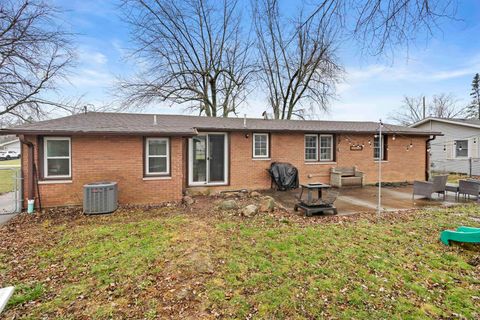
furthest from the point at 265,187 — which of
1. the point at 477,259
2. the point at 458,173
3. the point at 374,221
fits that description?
the point at 458,173

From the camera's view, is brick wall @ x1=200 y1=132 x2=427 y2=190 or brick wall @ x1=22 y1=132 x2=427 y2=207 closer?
brick wall @ x1=22 y1=132 x2=427 y2=207

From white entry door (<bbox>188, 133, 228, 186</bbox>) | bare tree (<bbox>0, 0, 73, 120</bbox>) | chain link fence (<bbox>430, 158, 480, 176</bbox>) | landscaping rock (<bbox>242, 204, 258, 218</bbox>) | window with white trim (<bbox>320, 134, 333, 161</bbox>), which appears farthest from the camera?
chain link fence (<bbox>430, 158, 480, 176</bbox>)

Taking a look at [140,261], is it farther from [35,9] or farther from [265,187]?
[35,9]

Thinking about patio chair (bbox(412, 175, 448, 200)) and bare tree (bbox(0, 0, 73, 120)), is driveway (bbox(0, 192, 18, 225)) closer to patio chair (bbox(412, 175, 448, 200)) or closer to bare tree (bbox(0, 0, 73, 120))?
bare tree (bbox(0, 0, 73, 120))

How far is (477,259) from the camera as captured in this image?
407cm

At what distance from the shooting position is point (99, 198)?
22.4 feet

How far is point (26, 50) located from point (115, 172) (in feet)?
19.0

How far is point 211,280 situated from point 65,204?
6.48 meters

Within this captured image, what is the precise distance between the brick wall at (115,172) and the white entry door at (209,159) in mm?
1704

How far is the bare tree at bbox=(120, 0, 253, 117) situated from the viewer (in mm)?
18203

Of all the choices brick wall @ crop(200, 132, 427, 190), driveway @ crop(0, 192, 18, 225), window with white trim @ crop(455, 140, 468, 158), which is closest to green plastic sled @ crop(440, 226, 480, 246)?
brick wall @ crop(200, 132, 427, 190)

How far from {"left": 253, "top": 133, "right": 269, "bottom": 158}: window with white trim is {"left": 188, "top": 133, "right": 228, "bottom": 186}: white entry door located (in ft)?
4.28

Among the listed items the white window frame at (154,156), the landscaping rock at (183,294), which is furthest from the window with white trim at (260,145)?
the landscaping rock at (183,294)

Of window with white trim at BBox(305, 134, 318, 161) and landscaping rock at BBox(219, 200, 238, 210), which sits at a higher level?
window with white trim at BBox(305, 134, 318, 161)
